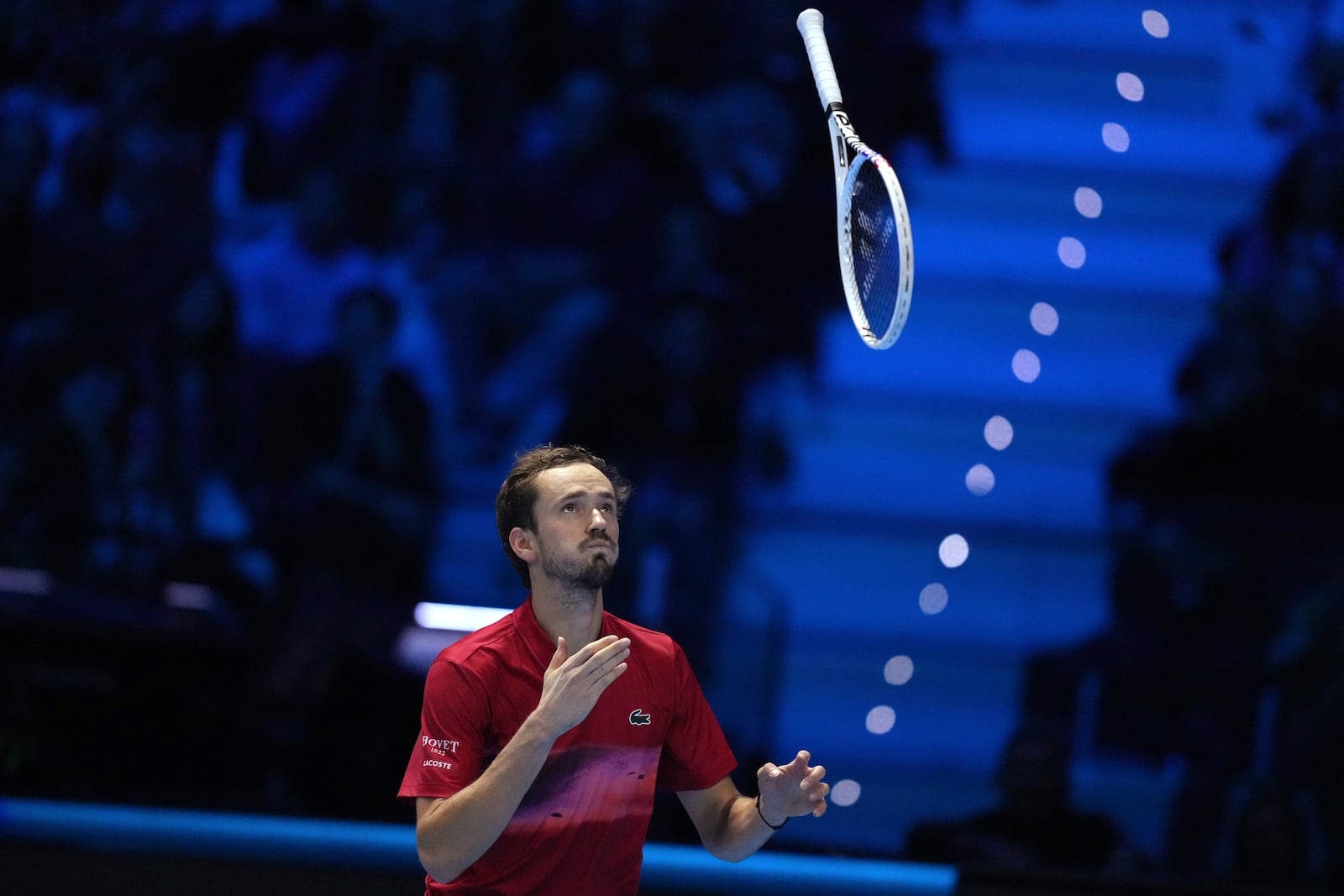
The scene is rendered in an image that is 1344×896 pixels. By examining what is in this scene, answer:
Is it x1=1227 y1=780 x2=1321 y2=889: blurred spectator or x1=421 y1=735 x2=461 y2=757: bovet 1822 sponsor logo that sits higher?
x1=421 y1=735 x2=461 y2=757: bovet 1822 sponsor logo

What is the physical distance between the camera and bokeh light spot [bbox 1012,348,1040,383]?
15.1 ft

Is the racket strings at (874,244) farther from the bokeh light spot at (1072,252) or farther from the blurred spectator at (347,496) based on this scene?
the blurred spectator at (347,496)

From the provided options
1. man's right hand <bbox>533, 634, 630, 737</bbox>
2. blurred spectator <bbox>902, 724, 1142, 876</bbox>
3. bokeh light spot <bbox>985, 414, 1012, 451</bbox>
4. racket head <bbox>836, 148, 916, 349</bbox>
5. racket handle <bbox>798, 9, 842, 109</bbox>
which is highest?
racket handle <bbox>798, 9, 842, 109</bbox>

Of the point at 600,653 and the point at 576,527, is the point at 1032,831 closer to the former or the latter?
the point at 576,527

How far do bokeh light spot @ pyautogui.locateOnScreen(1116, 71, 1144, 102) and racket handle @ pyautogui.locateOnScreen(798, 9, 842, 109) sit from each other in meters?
2.33

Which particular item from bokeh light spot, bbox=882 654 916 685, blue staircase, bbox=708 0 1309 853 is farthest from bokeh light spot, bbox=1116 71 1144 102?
bokeh light spot, bbox=882 654 916 685

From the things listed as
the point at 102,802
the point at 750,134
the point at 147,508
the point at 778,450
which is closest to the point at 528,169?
the point at 750,134

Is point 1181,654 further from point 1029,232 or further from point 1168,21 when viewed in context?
point 1168,21

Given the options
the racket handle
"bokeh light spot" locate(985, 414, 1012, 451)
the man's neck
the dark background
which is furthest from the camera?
"bokeh light spot" locate(985, 414, 1012, 451)

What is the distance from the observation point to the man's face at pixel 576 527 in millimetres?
2268

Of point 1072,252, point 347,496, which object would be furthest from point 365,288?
point 1072,252

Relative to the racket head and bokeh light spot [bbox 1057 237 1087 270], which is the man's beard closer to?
the racket head

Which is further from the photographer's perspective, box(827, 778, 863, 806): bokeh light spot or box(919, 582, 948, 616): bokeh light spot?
box(919, 582, 948, 616): bokeh light spot

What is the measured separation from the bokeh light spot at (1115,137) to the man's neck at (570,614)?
321 cm
